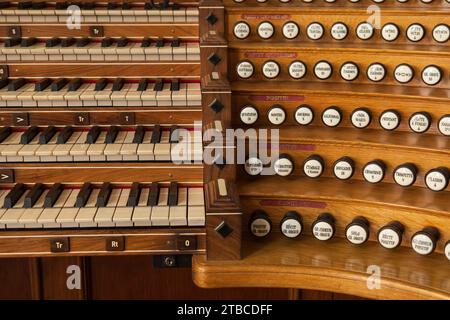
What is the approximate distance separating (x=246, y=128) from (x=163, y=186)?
0.32 m

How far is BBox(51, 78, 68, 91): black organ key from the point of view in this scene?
205 centimetres

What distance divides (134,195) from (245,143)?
37 cm

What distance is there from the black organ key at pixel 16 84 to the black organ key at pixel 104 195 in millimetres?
484

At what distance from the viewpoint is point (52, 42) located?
2.17m

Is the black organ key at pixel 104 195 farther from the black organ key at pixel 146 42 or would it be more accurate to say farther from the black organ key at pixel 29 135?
the black organ key at pixel 146 42

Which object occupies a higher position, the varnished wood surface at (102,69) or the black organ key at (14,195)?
the varnished wood surface at (102,69)

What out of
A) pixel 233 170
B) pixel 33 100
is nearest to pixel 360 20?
pixel 233 170

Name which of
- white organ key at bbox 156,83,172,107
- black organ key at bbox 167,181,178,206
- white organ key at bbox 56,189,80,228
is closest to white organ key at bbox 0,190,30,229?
white organ key at bbox 56,189,80,228

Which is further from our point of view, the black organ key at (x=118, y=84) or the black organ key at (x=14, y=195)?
the black organ key at (x=118, y=84)

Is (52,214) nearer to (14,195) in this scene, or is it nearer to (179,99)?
(14,195)

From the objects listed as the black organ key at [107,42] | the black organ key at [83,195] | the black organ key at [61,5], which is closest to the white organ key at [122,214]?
the black organ key at [83,195]

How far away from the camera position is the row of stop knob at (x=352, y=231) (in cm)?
167

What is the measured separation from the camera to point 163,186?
1934 mm
